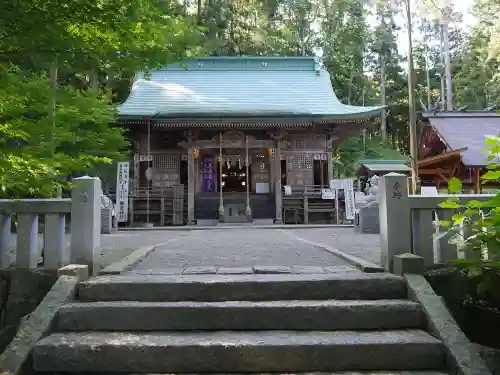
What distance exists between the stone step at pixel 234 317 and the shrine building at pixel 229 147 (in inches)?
473

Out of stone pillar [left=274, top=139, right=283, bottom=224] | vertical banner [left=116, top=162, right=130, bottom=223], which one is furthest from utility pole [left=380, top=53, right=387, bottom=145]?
vertical banner [left=116, top=162, right=130, bottom=223]

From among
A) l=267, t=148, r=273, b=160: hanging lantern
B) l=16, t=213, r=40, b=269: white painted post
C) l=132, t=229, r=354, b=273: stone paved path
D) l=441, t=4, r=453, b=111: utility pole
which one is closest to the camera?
l=16, t=213, r=40, b=269: white painted post

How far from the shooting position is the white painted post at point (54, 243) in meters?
3.93

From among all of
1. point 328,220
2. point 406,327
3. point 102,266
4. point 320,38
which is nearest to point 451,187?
point 406,327

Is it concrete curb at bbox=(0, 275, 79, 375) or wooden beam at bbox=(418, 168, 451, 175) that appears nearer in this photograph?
concrete curb at bbox=(0, 275, 79, 375)

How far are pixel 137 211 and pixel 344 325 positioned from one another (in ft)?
43.1

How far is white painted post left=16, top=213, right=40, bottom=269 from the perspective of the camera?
12.8 ft

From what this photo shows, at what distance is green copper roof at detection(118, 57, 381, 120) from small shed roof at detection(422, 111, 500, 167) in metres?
2.33

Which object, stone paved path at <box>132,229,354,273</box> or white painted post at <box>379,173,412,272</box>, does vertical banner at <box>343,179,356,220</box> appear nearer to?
stone paved path at <box>132,229,354,273</box>

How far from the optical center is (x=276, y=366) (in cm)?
293

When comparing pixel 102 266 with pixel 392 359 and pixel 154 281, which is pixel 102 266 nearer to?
pixel 154 281

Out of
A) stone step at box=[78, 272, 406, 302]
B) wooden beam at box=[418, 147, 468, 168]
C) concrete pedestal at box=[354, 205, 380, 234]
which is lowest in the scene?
stone step at box=[78, 272, 406, 302]

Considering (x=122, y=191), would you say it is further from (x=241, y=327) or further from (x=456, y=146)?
(x=241, y=327)

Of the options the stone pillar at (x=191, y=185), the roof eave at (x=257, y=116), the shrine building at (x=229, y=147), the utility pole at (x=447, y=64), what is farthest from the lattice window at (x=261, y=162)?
the utility pole at (x=447, y=64)
